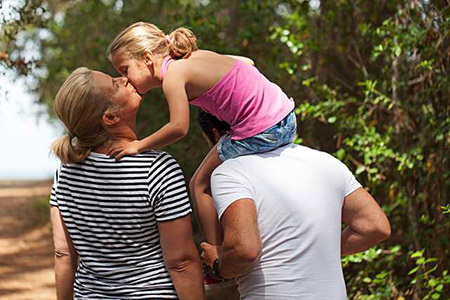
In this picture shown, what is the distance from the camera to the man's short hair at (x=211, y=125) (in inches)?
127

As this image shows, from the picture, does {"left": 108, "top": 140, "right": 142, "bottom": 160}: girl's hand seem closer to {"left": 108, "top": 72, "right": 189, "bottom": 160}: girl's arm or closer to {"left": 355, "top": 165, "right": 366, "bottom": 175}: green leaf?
{"left": 108, "top": 72, "right": 189, "bottom": 160}: girl's arm

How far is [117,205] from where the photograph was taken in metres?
2.60

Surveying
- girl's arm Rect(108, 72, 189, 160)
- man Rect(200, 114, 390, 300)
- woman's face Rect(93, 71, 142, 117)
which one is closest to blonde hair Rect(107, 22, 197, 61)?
girl's arm Rect(108, 72, 189, 160)

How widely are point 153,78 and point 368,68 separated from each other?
3.28 meters

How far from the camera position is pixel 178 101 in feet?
9.89

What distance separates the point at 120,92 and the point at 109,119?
12 centimetres

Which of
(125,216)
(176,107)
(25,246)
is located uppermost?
(176,107)

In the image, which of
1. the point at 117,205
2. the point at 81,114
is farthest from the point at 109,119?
the point at 117,205

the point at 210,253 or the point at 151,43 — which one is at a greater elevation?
the point at 151,43

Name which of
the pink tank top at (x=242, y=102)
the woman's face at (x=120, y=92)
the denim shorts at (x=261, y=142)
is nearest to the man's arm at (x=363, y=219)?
the denim shorts at (x=261, y=142)

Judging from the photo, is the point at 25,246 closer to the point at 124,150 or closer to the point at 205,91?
the point at 205,91

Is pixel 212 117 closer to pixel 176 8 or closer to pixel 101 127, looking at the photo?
pixel 101 127

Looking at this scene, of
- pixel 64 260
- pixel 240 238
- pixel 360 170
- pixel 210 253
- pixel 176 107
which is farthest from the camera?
pixel 360 170

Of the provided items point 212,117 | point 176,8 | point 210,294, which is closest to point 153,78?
point 212,117
